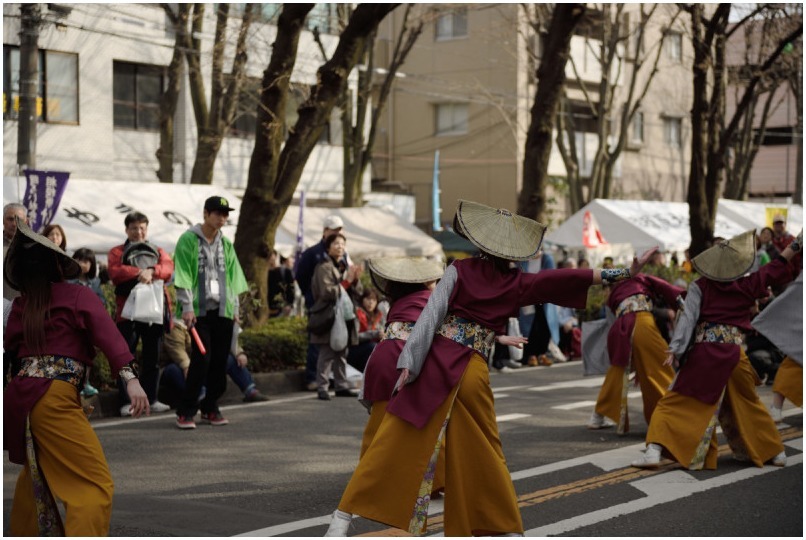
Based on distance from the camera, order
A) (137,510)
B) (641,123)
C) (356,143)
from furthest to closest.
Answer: (641,123) → (356,143) → (137,510)

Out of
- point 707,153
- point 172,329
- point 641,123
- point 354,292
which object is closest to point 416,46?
point 641,123

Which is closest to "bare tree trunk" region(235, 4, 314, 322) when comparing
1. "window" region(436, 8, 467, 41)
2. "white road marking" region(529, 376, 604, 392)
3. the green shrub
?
the green shrub

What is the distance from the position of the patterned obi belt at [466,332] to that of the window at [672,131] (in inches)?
1602

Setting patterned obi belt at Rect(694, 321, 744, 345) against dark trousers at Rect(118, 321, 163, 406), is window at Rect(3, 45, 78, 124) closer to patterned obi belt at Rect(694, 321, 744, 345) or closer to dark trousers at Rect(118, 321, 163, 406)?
dark trousers at Rect(118, 321, 163, 406)

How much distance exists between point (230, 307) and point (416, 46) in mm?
30389

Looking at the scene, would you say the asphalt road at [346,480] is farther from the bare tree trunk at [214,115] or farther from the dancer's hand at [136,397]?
the bare tree trunk at [214,115]

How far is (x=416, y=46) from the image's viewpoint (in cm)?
3972

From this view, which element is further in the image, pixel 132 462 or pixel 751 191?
pixel 751 191

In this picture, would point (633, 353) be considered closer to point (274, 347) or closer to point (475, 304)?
point (475, 304)

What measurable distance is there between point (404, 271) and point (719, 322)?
2.69 metres

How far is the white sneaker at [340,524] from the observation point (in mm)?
6027

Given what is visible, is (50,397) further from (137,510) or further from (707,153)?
(707,153)

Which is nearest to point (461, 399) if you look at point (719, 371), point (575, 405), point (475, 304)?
point (475, 304)

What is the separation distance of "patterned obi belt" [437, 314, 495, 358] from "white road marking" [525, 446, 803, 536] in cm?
119
